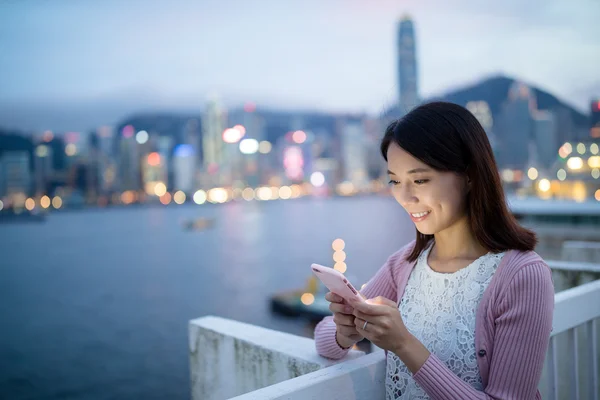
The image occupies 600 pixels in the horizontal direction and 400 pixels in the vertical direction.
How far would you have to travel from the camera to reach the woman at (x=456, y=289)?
148 centimetres

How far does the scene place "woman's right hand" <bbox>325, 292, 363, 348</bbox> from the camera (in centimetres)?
179

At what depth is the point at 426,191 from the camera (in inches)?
66.0

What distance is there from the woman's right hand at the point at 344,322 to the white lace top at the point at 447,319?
0.14 meters

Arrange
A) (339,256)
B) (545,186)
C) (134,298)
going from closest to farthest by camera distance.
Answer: (134,298)
(545,186)
(339,256)

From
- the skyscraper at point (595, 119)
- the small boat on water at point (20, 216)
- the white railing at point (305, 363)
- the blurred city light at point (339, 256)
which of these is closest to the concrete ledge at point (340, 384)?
the white railing at point (305, 363)

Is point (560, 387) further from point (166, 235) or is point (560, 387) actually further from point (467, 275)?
point (166, 235)

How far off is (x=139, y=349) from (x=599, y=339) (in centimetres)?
2531

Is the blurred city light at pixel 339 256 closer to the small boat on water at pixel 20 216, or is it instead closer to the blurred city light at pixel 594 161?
the blurred city light at pixel 594 161

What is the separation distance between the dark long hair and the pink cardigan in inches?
5.0

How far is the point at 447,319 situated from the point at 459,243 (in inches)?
10.8

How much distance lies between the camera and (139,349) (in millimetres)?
25172

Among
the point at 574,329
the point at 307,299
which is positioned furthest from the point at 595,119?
the point at 574,329

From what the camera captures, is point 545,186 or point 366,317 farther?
point 545,186

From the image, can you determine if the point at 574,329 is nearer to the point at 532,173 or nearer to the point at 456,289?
the point at 456,289
